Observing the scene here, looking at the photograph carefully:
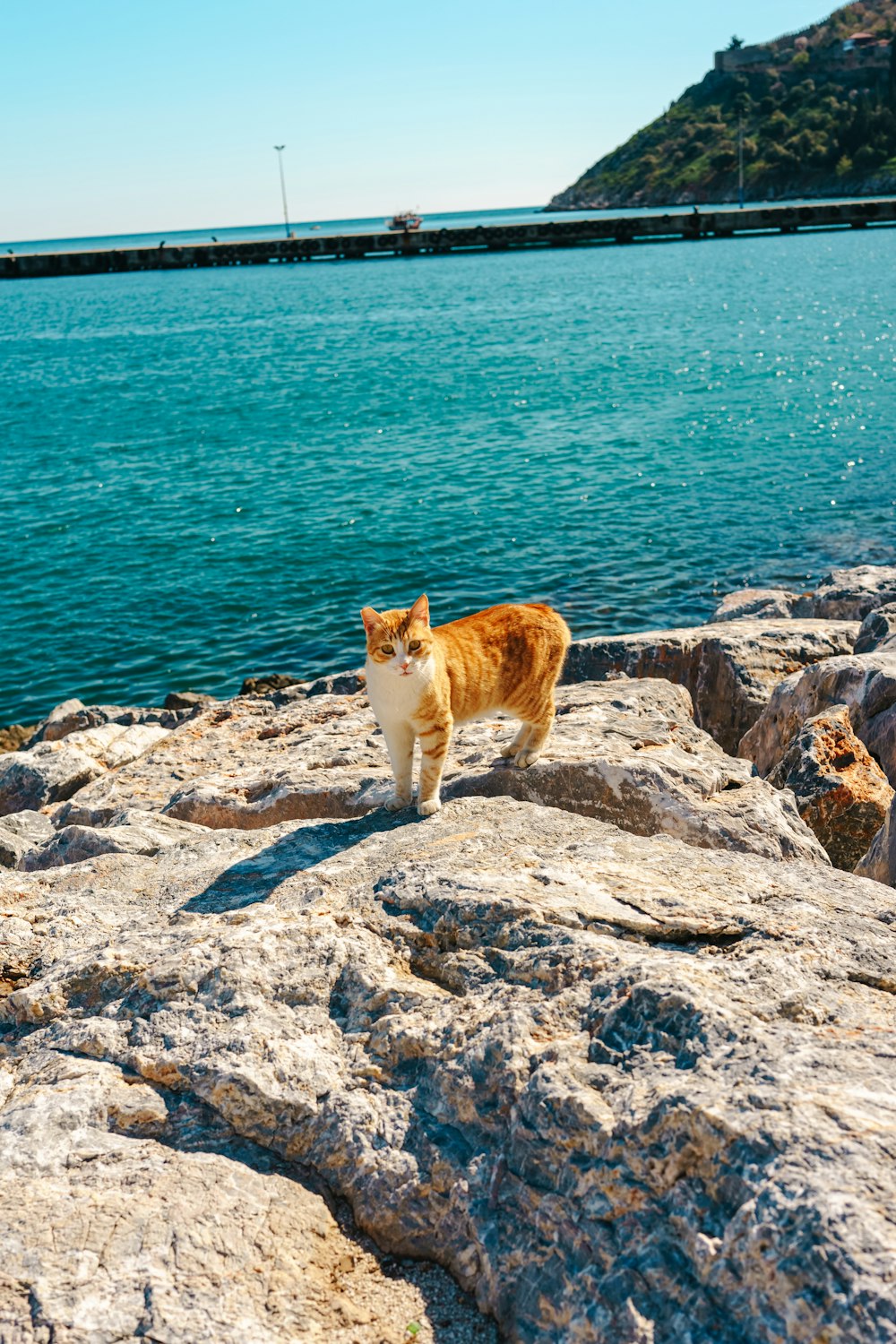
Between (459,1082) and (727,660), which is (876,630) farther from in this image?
(459,1082)

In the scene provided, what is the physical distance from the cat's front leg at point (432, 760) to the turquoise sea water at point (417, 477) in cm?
1055

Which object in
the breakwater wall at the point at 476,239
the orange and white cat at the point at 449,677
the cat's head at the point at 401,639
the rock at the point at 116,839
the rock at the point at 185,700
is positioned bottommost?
the rock at the point at 185,700

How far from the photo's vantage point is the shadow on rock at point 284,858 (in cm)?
508

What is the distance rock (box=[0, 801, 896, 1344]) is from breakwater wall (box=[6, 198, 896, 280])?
116m

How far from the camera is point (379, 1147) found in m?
3.57

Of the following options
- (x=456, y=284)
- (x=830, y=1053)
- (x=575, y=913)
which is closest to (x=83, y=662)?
(x=575, y=913)

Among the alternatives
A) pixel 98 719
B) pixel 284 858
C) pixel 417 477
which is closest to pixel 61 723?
pixel 98 719

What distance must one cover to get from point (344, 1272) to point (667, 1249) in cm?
108

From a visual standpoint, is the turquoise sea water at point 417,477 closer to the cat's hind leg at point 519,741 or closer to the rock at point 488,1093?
the cat's hind leg at point 519,741

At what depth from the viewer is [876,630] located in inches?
434

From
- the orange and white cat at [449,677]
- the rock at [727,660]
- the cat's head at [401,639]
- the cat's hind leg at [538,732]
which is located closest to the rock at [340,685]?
the rock at [727,660]

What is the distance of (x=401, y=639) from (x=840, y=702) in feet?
13.7

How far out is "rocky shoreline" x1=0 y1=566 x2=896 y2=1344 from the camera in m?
2.87

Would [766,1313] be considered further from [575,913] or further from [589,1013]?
[575,913]
